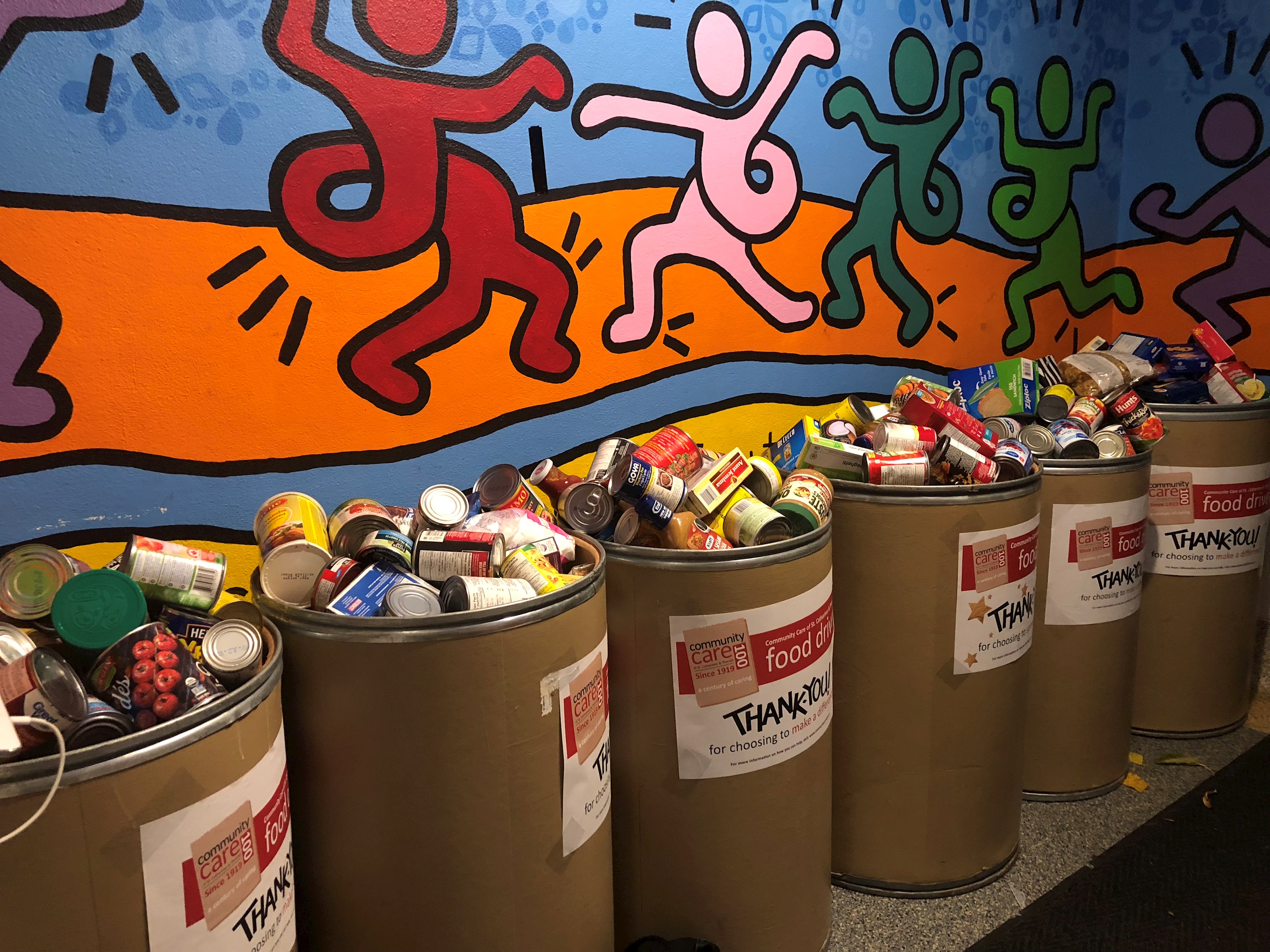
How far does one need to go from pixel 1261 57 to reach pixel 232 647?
11.2ft

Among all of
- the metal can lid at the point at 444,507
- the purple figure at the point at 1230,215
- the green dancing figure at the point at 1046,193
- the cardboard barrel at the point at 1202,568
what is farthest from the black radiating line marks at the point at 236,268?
the purple figure at the point at 1230,215

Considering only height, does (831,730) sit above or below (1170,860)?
above

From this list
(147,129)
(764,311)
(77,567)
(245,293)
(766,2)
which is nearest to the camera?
(77,567)

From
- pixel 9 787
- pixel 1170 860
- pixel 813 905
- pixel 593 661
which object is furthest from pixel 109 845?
pixel 1170 860

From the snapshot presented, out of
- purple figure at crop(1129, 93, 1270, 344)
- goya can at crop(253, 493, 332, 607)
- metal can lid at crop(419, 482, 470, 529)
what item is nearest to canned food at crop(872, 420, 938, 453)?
metal can lid at crop(419, 482, 470, 529)

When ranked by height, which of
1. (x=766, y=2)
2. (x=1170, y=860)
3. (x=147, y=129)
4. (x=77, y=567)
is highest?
(x=766, y=2)

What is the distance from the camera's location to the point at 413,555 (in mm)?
1314

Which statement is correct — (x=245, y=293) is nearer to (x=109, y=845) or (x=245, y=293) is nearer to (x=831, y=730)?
(x=109, y=845)

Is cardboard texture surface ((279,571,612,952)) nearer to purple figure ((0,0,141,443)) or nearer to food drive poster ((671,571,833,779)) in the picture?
food drive poster ((671,571,833,779))

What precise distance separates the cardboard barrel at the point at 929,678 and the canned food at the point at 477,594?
0.84m

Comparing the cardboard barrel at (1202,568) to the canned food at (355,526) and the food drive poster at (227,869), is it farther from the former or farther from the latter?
the food drive poster at (227,869)

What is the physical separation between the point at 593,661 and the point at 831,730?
75 centimetres

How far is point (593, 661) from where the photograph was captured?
133 centimetres

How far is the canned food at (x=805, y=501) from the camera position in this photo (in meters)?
1.60
